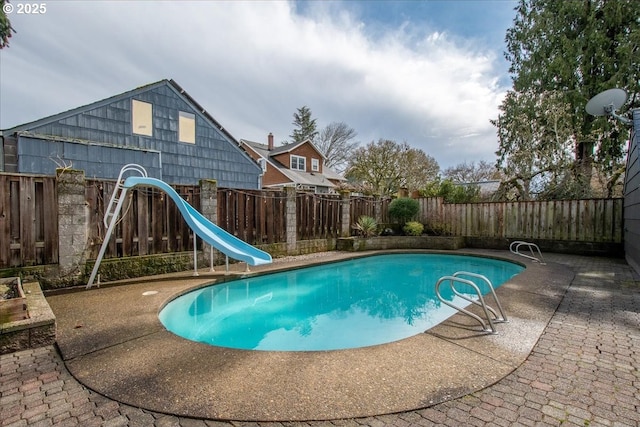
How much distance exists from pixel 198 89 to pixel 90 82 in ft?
17.5

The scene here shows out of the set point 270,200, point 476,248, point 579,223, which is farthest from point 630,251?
point 270,200

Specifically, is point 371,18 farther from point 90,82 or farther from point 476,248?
point 90,82

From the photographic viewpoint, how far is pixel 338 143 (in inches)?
1308

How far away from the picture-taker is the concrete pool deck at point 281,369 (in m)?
2.10

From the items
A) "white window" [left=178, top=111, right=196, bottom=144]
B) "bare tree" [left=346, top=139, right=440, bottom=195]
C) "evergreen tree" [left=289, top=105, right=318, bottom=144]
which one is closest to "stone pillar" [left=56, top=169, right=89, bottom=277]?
"white window" [left=178, top=111, right=196, bottom=144]

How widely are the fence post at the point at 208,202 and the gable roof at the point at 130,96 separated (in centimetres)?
646

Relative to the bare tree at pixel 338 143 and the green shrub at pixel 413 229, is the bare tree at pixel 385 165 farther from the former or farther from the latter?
the bare tree at pixel 338 143

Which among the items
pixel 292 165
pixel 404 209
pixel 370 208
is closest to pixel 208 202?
pixel 370 208

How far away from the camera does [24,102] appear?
36.6ft

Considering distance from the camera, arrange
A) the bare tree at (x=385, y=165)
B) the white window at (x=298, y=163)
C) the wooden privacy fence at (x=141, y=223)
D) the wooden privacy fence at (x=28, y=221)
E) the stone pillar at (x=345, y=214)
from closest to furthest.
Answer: the wooden privacy fence at (x=28, y=221) → the wooden privacy fence at (x=141, y=223) → the stone pillar at (x=345, y=214) → the bare tree at (x=385, y=165) → the white window at (x=298, y=163)

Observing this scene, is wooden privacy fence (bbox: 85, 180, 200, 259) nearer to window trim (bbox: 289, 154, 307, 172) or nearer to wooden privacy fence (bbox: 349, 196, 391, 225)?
wooden privacy fence (bbox: 349, 196, 391, 225)

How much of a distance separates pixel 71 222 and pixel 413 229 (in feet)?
34.0

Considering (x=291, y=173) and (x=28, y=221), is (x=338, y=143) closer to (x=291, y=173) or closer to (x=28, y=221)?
(x=291, y=173)

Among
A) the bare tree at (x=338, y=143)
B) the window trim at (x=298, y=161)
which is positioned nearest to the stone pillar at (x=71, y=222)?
the window trim at (x=298, y=161)
